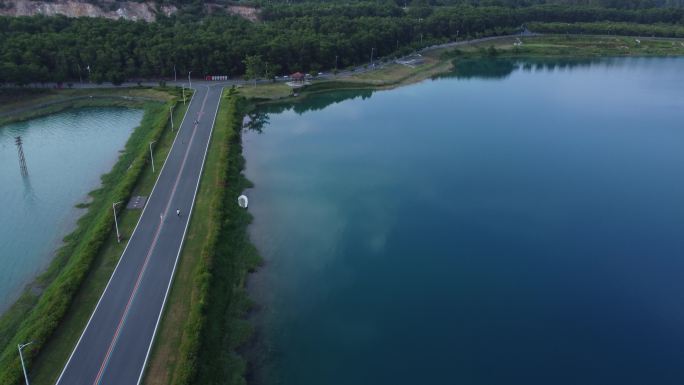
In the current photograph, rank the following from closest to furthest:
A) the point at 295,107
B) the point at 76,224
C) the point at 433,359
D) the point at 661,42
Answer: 1. the point at 433,359
2. the point at 76,224
3. the point at 295,107
4. the point at 661,42

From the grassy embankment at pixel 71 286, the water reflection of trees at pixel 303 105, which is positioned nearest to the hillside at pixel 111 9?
the water reflection of trees at pixel 303 105

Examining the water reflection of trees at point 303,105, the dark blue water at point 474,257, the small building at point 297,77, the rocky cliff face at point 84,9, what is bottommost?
the dark blue water at point 474,257

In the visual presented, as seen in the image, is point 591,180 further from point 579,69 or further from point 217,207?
point 579,69

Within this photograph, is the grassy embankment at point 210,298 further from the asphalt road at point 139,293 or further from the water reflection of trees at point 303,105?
the water reflection of trees at point 303,105

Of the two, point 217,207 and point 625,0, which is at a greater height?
point 625,0

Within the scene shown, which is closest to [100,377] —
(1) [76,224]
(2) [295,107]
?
(1) [76,224]

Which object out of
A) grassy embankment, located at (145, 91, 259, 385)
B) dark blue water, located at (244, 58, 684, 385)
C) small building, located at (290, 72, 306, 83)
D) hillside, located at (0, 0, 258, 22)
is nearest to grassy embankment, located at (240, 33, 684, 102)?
A: small building, located at (290, 72, 306, 83)

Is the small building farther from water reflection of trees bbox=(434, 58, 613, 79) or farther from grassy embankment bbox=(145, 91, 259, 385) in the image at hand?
grassy embankment bbox=(145, 91, 259, 385)
